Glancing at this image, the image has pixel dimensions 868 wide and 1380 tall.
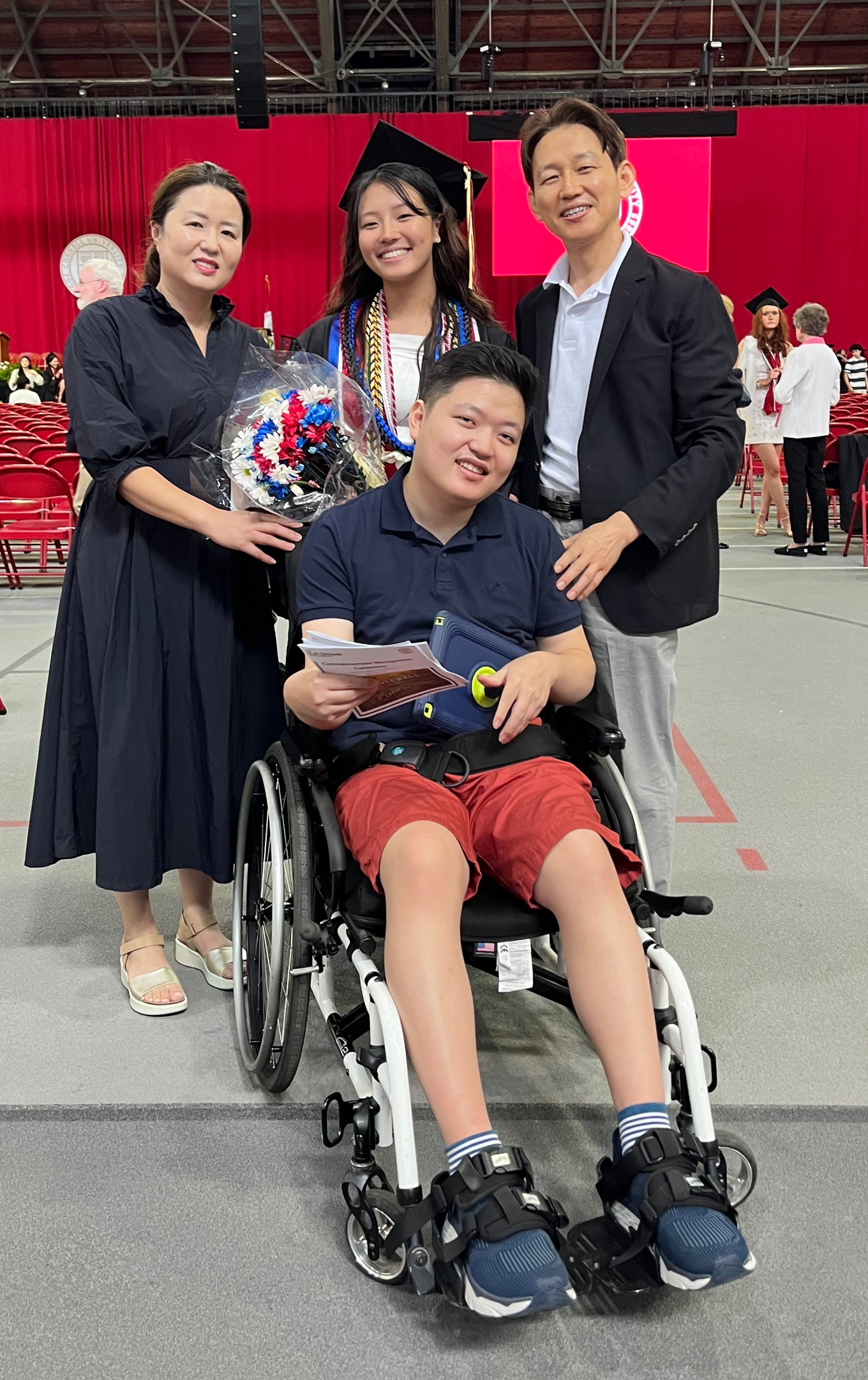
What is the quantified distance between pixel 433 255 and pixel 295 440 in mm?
501

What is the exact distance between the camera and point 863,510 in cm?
689

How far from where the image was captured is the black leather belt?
1.97m

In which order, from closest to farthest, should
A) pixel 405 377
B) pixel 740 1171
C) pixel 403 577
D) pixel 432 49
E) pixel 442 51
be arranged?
1. pixel 740 1171
2. pixel 403 577
3. pixel 405 377
4. pixel 442 51
5. pixel 432 49

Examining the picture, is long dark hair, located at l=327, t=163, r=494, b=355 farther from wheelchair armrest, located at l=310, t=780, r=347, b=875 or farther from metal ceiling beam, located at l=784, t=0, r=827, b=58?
metal ceiling beam, located at l=784, t=0, r=827, b=58

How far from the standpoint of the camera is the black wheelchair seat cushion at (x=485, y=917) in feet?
4.76

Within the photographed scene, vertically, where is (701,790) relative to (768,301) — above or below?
below

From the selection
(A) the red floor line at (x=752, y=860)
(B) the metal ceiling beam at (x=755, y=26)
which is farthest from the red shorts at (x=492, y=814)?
(B) the metal ceiling beam at (x=755, y=26)

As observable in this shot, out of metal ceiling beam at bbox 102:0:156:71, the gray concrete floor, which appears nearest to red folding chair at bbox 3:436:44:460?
the gray concrete floor

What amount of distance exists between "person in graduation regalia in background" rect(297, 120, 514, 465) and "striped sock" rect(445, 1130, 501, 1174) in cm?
114

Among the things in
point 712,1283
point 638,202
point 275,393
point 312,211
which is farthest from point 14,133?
point 712,1283

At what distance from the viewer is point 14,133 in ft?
52.2

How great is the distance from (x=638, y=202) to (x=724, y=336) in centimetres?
1328

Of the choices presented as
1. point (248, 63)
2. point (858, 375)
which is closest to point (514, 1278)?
point (248, 63)

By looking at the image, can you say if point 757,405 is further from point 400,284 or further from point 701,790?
point 400,284
